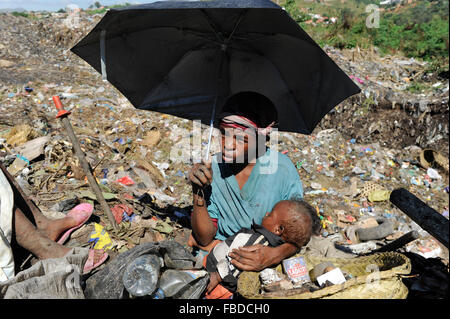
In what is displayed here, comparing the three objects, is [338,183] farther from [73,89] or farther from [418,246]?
[73,89]

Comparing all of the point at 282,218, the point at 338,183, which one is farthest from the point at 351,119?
the point at 282,218

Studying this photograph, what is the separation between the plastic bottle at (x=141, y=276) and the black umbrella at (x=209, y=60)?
1190mm

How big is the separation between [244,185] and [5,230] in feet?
5.47

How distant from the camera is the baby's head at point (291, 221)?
2121 millimetres

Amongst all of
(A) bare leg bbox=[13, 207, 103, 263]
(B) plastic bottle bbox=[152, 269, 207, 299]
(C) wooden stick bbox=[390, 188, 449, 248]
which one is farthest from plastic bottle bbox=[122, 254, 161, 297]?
(C) wooden stick bbox=[390, 188, 449, 248]

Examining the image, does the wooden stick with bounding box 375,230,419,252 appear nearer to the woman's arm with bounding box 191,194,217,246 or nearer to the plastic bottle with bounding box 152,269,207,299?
the woman's arm with bounding box 191,194,217,246

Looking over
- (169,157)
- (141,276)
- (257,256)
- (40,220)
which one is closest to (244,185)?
(257,256)

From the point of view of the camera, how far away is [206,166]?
6.01ft

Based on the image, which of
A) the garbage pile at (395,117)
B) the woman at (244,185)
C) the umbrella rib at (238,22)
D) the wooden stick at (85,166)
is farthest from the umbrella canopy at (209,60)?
the garbage pile at (395,117)

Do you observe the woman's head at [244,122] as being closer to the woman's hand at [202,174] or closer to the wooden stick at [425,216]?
the woman's hand at [202,174]

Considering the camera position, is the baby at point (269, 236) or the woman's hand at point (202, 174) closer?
the woman's hand at point (202, 174)

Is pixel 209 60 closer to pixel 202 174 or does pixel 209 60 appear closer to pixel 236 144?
pixel 236 144

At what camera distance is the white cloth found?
5.86ft

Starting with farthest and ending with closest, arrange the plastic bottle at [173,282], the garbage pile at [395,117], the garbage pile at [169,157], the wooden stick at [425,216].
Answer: the garbage pile at [395,117] < the garbage pile at [169,157] < the plastic bottle at [173,282] < the wooden stick at [425,216]
